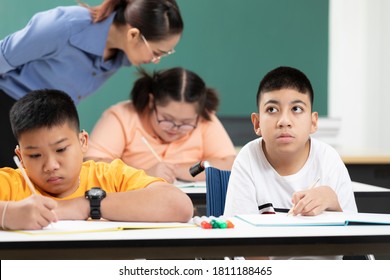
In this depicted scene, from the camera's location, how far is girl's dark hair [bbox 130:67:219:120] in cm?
332

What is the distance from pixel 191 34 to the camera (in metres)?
5.03

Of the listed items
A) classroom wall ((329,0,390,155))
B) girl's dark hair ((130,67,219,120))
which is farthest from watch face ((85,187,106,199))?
classroom wall ((329,0,390,155))

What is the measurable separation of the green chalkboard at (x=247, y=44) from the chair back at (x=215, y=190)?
2.84m

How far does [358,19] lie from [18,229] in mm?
4146

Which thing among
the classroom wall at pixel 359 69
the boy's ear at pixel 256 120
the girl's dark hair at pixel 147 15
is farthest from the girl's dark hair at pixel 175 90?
the classroom wall at pixel 359 69

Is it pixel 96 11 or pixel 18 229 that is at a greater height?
pixel 96 11

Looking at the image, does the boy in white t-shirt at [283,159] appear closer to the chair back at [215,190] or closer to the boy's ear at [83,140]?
the chair back at [215,190]

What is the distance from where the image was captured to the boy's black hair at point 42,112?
1.80 metres

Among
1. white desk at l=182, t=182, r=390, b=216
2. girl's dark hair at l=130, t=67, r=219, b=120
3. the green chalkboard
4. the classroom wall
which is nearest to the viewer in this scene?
white desk at l=182, t=182, r=390, b=216

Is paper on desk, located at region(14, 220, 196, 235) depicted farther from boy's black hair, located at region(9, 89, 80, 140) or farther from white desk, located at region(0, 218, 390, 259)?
boy's black hair, located at region(9, 89, 80, 140)

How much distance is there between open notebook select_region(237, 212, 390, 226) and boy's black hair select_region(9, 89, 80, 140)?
55 centimetres

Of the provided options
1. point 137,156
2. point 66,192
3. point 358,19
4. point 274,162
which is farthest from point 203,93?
point 358,19

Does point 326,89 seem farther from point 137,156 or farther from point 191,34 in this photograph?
point 137,156
